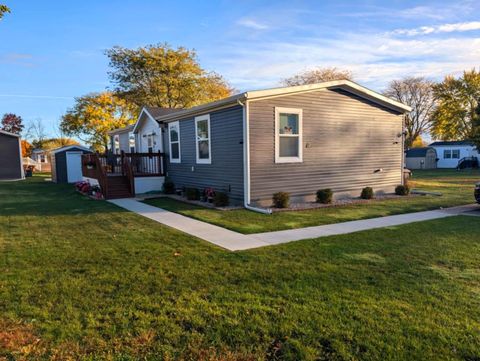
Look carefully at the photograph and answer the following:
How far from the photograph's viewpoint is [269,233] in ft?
20.9

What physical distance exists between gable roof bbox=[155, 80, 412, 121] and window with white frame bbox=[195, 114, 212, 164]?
1.05 ft

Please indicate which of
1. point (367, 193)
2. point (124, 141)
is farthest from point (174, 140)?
point (124, 141)

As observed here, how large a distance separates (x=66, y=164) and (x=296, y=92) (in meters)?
17.5

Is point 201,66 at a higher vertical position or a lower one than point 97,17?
higher

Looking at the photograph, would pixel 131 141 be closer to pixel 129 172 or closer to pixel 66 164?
pixel 66 164

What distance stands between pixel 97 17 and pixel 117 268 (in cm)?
1061

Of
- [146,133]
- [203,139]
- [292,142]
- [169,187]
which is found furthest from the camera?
[146,133]

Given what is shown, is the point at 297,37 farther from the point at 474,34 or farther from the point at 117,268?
the point at 117,268

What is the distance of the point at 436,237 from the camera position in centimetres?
588

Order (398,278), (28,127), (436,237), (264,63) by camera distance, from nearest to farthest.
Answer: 1. (398,278)
2. (436,237)
3. (264,63)
4. (28,127)

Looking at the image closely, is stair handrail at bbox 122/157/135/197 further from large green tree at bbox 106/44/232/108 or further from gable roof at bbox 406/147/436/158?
gable roof at bbox 406/147/436/158

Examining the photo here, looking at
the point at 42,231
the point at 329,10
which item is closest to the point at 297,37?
the point at 329,10

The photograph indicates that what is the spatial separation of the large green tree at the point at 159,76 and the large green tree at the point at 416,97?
2617 centimetres

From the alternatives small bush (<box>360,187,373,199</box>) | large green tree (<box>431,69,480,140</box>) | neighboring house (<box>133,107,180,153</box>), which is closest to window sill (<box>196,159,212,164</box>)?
neighboring house (<box>133,107,180,153</box>)
